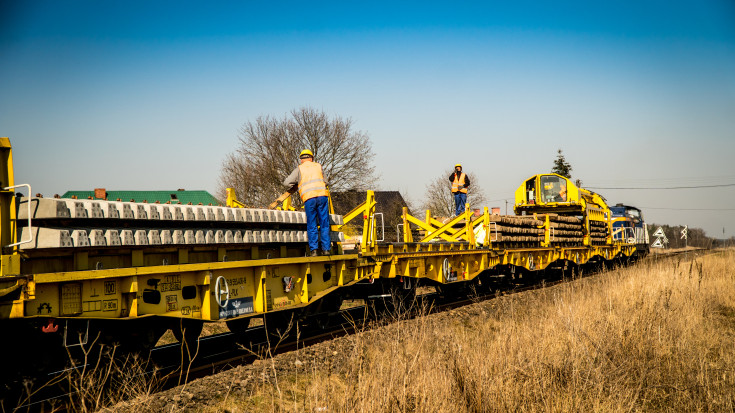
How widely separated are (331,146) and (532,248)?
27450 mm

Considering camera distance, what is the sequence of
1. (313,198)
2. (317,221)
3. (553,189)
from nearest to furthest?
(313,198) → (317,221) → (553,189)

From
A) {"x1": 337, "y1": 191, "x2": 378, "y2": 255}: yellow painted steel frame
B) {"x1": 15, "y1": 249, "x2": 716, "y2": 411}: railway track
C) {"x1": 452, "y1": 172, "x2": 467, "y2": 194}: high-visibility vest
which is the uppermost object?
{"x1": 452, "y1": 172, "x2": 467, "y2": 194}: high-visibility vest

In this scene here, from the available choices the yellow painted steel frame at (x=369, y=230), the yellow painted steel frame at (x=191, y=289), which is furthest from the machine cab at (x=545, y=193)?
the yellow painted steel frame at (x=191, y=289)

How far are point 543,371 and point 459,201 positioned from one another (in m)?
9.00

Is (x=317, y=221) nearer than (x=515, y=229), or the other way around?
(x=317, y=221)

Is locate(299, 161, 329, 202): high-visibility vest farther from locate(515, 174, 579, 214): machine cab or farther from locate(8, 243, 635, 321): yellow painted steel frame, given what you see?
locate(515, 174, 579, 214): machine cab

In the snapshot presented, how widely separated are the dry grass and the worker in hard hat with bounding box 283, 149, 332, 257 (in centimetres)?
194

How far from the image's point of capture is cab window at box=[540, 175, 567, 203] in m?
18.5

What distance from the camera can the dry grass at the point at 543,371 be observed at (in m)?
4.39

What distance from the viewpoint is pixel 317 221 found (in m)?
8.23

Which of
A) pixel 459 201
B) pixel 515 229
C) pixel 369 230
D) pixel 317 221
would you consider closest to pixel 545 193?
pixel 515 229

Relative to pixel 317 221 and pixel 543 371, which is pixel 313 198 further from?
pixel 543 371

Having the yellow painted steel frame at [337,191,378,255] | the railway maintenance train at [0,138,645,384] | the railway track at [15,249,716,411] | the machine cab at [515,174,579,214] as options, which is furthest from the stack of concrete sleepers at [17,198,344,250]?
the machine cab at [515,174,579,214]

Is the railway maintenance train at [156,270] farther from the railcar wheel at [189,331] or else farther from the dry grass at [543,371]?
the dry grass at [543,371]
